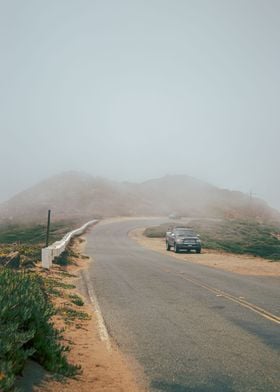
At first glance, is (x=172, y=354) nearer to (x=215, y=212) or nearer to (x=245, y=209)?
(x=215, y=212)

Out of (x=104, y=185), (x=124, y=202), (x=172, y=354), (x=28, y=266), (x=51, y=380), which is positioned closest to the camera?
(x=51, y=380)

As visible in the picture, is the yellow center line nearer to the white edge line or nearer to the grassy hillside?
the white edge line

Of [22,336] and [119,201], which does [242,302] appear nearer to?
[22,336]

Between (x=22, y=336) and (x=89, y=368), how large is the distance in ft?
5.40

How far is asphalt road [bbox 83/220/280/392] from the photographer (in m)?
6.77

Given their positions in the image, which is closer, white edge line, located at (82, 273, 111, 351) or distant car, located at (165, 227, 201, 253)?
white edge line, located at (82, 273, 111, 351)

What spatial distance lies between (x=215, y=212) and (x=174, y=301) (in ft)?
402

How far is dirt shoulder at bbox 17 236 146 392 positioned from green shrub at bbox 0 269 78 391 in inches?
8.6

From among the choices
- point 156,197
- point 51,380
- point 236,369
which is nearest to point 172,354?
point 236,369

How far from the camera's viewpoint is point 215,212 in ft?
440

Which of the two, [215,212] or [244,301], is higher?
[215,212]

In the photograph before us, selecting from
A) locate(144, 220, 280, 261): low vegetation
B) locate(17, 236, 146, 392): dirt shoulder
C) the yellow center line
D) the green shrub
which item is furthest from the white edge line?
locate(144, 220, 280, 261): low vegetation

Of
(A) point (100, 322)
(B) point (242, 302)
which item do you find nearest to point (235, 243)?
(B) point (242, 302)

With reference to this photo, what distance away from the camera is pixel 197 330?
977 cm
